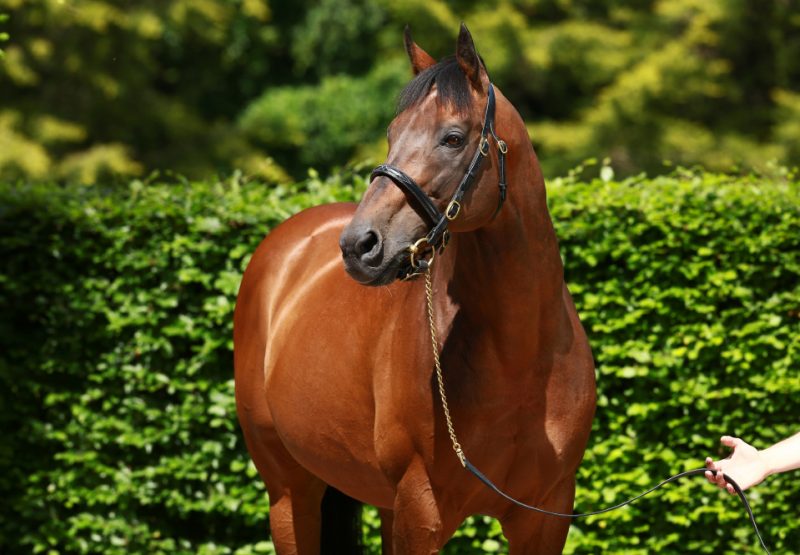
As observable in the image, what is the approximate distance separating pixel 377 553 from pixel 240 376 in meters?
1.62

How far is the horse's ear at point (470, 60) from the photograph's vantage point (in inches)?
115

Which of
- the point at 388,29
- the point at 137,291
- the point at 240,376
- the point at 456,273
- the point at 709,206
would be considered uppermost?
the point at 388,29

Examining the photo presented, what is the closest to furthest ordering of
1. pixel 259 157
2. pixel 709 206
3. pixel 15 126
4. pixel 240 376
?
pixel 240 376
pixel 709 206
pixel 15 126
pixel 259 157

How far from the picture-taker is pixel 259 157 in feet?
55.3

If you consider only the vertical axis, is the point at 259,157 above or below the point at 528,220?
above

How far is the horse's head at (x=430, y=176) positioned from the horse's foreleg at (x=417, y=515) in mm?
712

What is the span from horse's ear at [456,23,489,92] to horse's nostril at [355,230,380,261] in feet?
1.79

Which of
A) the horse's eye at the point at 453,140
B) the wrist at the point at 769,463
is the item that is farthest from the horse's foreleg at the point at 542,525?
the horse's eye at the point at 453,140

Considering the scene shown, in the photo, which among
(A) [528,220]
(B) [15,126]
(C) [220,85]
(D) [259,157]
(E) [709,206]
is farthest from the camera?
(C) [220,85]

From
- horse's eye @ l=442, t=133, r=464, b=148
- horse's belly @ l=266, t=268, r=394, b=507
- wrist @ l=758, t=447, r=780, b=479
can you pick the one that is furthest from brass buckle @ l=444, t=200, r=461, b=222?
wrist @ l=758, t=447, r=780, b=479

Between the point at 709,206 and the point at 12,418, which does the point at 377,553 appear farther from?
the point at 709,206

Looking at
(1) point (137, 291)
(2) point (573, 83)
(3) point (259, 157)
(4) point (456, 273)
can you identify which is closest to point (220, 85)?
(3) point (259, 157)

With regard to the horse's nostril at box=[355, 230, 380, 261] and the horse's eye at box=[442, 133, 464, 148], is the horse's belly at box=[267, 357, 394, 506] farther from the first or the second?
the horse's eye at box=[442, 133, 464, 148]

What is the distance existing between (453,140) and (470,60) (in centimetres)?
24
